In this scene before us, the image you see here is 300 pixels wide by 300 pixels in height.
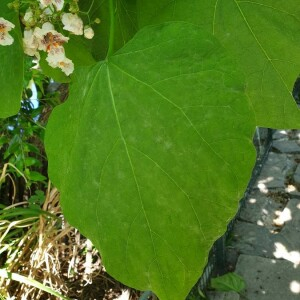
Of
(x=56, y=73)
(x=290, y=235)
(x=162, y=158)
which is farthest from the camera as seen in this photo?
(x=290, y=235)

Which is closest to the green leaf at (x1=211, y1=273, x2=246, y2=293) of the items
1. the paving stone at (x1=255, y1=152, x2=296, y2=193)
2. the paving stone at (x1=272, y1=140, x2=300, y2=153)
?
the paving stone at (x1=255, y1=152, x2=296, y2=193)

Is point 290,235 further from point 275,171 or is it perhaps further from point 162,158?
point 162,158

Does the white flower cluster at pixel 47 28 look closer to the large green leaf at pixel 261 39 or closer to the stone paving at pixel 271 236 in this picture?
the large green leaf at pixel 261 39

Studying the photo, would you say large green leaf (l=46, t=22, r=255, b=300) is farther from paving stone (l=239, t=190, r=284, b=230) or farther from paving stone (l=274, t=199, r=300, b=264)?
paving stone (l=239, t=190, r=284, b=230)

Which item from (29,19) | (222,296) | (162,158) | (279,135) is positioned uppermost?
(29,19)

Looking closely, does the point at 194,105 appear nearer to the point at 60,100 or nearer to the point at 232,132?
the point at 232,132

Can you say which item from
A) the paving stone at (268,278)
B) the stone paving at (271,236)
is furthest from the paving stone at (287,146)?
the paving stone at (268,278)

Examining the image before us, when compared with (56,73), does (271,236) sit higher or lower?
lower

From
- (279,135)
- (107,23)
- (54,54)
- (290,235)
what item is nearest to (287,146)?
(279,135)
